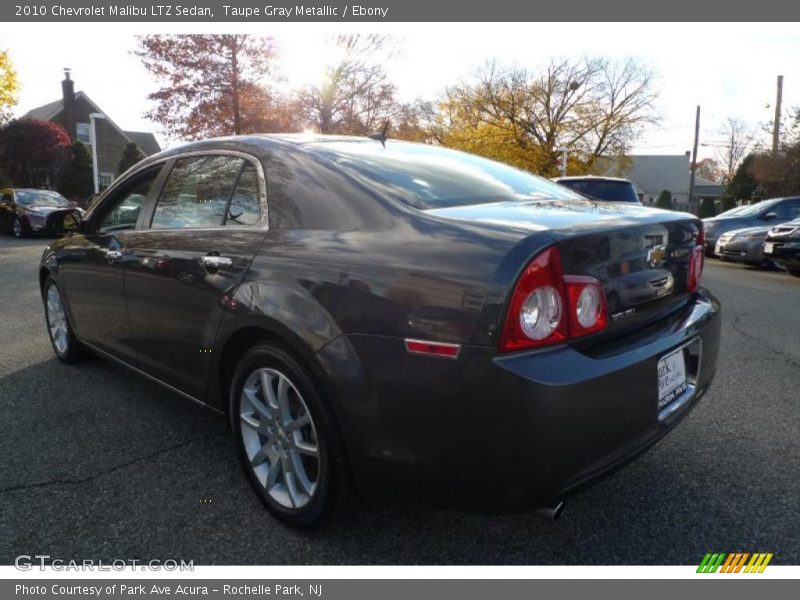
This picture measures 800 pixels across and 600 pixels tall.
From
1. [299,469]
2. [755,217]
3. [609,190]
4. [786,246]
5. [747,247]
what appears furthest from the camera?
[755,217]

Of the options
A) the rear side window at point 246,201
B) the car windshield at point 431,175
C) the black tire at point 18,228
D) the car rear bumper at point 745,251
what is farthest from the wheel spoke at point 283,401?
the black tire at point 18,228

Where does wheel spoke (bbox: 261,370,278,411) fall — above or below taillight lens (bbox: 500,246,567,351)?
below

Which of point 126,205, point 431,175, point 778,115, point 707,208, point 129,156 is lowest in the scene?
point 126,205

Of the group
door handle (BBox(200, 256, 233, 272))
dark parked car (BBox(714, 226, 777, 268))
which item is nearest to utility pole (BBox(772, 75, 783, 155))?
dark parked car (BBox(714, 226, 777, 268))

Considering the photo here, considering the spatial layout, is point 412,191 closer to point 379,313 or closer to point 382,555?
point 379,313

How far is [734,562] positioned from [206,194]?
2690 millimetres

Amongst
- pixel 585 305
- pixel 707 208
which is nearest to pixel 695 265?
pixel 585 305

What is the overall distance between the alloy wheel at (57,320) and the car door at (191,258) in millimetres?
1420

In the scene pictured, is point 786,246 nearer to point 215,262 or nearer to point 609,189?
point 609,189

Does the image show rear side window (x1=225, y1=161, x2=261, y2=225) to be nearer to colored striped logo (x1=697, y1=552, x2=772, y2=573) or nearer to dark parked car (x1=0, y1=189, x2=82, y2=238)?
colored striped logo (x1=697, y1=552, x2=772, y2=573)

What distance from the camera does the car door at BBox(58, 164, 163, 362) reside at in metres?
3.37

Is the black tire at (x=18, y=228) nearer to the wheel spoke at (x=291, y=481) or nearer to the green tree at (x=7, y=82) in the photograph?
the green tree at (x=7, y=82)

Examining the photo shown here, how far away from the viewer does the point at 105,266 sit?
3.49 meters

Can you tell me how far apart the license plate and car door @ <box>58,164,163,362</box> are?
271 centimetres
